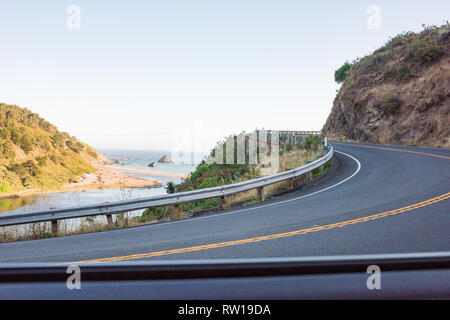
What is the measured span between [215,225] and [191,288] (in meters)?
6.96

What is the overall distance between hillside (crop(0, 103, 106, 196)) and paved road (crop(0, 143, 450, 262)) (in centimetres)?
3158

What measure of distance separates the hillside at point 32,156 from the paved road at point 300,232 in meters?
31.6

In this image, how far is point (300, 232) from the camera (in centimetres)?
670

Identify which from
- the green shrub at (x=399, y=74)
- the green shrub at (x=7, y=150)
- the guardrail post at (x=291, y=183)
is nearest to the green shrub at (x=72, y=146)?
the green shrub at (x=7, y=150)

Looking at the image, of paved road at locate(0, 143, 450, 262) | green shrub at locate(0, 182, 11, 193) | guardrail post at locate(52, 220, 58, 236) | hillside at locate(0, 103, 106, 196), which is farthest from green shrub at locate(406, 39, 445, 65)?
green shrub at locate(0, 182, 11, 193)

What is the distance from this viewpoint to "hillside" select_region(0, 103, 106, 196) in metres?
38.0

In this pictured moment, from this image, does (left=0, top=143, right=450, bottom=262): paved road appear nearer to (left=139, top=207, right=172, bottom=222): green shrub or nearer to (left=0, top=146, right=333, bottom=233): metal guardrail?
(left=0, top=146, right=333, bottom=233): metal guardrail

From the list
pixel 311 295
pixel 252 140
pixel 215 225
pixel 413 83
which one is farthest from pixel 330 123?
pixel 311 295

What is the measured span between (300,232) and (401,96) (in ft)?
107

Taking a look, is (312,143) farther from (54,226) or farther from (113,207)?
(54,226)

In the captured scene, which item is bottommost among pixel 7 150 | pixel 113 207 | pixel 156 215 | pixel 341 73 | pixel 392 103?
pixel 156 215

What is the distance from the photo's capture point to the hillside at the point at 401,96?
Result: 1142 inches

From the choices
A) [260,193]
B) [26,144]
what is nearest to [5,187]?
[26,144]

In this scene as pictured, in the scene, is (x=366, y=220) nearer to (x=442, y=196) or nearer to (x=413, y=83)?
(x=442, y=196)
